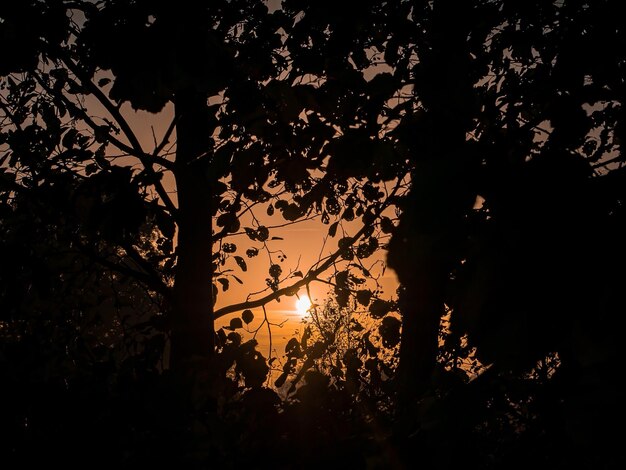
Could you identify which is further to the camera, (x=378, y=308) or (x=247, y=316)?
(x=247, y=316)

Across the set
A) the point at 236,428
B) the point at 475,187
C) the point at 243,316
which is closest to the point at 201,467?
the point at 236,428

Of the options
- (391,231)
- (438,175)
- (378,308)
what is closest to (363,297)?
(378,308)

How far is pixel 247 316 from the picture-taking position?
4.91m

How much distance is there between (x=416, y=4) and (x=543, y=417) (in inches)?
119

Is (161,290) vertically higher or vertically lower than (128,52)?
higher

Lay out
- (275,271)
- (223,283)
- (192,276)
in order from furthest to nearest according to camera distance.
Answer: (275,271)
(223,283)
(192,276)

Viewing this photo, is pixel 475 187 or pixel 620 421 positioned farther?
pixel 620 421

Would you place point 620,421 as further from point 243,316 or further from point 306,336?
point 243,316

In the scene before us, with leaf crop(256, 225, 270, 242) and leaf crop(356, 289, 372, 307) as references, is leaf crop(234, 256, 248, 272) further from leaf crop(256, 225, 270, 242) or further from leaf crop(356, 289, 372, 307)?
leaf crop(356, 289, 372, 307)

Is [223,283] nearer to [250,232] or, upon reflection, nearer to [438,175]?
[250,232]

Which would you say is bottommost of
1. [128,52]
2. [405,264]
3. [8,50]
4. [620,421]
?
[620,421]

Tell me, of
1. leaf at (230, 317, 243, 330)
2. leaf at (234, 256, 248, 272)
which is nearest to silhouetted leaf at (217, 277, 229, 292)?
leaf at (234, 256, 248, 272)

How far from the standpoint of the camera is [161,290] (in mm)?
4371

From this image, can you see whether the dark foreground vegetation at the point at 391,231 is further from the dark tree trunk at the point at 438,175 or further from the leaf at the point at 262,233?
the leaf at the point at 262,233
